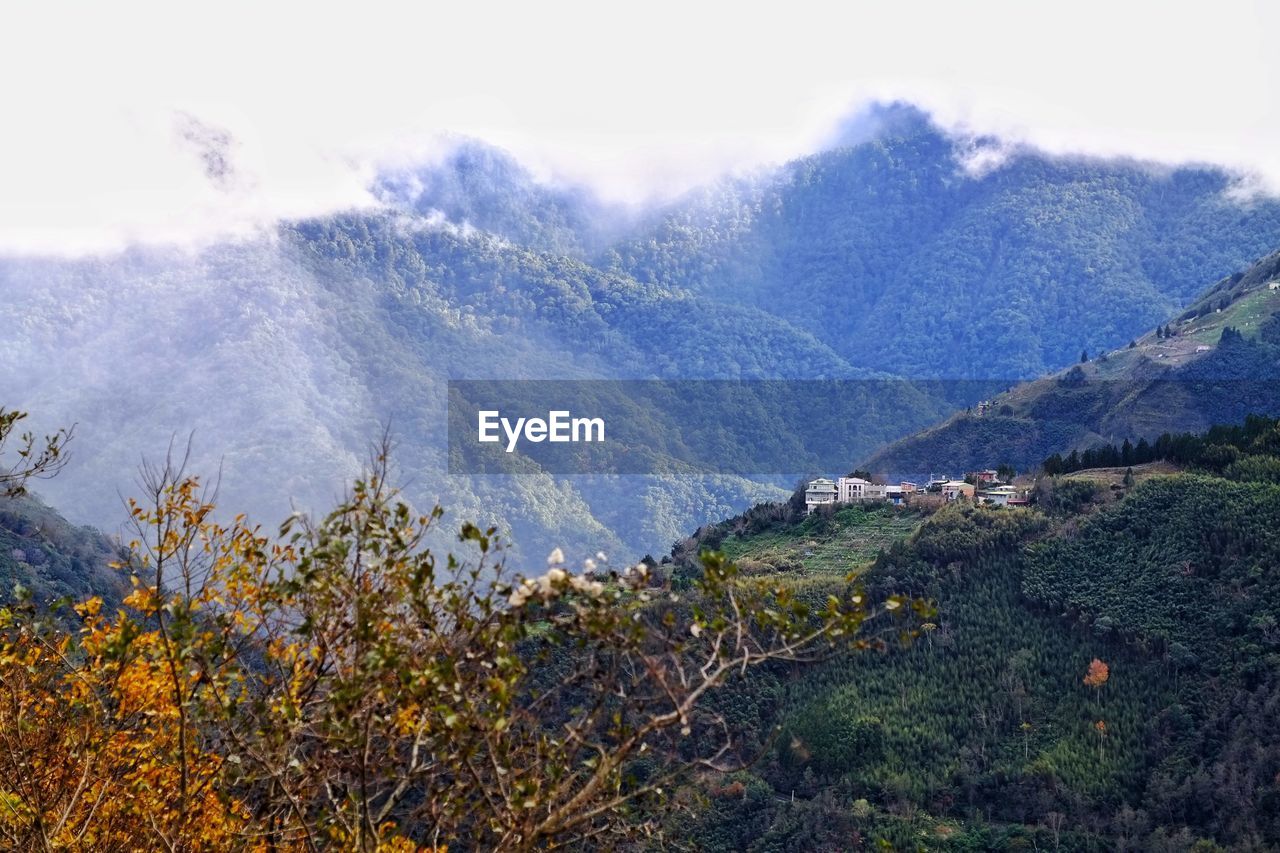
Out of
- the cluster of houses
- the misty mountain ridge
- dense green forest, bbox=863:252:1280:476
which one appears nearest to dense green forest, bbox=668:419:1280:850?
the cluster of houses

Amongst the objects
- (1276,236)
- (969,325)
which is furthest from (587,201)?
(1276,236)

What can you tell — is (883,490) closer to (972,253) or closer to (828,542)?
(828,542)

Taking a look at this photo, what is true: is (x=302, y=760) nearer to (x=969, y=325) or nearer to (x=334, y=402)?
(x=334, y=402)

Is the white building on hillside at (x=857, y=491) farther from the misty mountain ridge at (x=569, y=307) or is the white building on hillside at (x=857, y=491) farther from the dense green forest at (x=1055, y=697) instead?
the misty mountain ridge at (x=569, y=307)

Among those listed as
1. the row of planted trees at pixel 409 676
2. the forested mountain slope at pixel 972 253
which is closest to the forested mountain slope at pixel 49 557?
the row of planted trees at pixel 409 676

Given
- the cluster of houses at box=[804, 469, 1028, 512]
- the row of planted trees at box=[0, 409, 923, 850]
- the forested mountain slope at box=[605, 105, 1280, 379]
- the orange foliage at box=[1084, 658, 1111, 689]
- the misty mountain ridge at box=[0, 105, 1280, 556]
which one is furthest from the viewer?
the forested mountain slope at box=[605, 105, 1280, 379]

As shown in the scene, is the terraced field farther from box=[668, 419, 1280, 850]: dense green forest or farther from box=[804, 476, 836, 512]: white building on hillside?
box=[668, 419, 1280, 850]: dense green forest
